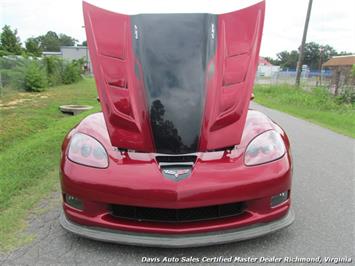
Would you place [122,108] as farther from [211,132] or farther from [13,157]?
[13,157]

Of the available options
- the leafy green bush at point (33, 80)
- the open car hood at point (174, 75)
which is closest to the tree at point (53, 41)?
the leafy green bush at point (33, 80)

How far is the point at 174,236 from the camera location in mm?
2293

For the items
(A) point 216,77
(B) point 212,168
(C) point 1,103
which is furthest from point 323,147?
(C) point 1,103

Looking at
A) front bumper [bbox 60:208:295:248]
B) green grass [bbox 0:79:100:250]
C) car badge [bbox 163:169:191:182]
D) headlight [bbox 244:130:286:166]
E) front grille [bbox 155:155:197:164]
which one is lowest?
green grass [bbox 0:79:100:250]

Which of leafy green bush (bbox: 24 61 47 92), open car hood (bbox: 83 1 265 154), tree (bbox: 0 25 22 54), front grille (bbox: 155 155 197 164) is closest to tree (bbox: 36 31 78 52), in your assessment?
tree (bbox: 0 25 22 54)

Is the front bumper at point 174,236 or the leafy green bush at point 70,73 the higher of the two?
the front bumper at point 174,236

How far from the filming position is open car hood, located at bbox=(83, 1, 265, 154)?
2.71 m

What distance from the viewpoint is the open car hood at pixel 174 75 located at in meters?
2.71

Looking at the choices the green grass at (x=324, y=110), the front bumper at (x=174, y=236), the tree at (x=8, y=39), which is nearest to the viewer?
the front bumper at (x=174, y=236)

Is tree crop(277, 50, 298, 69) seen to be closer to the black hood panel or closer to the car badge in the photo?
the black hood panel

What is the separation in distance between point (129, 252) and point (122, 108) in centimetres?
113

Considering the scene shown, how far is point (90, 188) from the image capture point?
234 cm

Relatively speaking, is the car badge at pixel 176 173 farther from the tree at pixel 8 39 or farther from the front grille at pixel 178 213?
the tree at pixel 8 39

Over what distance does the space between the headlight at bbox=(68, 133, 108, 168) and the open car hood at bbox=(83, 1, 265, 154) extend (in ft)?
0.50
